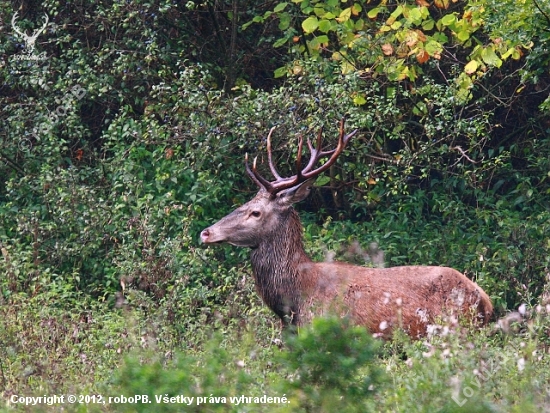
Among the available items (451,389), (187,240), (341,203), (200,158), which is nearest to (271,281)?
(187,240)

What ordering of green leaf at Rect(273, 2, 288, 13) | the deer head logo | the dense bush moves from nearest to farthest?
the dense bush < green leaf at Rect(273, 2, 288, 13) < the deer head logo

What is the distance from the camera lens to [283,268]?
8.53 m

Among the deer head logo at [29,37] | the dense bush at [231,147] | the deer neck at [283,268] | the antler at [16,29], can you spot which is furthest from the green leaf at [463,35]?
the antler at [16,29]

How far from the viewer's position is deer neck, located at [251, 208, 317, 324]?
839 cm

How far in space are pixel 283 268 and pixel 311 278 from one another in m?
0.24

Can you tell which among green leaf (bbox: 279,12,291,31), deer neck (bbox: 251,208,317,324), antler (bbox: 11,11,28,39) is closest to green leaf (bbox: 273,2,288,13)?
green leaf (bbox: 279,12,291,31)

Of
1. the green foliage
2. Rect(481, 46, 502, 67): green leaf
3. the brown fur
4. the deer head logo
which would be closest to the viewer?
the green foliage

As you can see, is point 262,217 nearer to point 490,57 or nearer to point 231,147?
point 231,147

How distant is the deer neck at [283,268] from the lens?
330 inches

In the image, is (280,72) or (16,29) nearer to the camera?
(280,72)

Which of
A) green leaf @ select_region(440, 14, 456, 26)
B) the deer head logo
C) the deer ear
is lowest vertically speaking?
the deer ear

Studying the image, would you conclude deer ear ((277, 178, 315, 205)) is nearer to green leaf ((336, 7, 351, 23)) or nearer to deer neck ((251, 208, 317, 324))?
deer neck ((251, 208, 317, 324))

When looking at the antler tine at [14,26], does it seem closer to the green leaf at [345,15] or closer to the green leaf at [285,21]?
the green leaf at [285,21]

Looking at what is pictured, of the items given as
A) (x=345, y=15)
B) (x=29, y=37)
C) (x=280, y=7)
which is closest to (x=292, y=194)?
(x=345, y=15)
